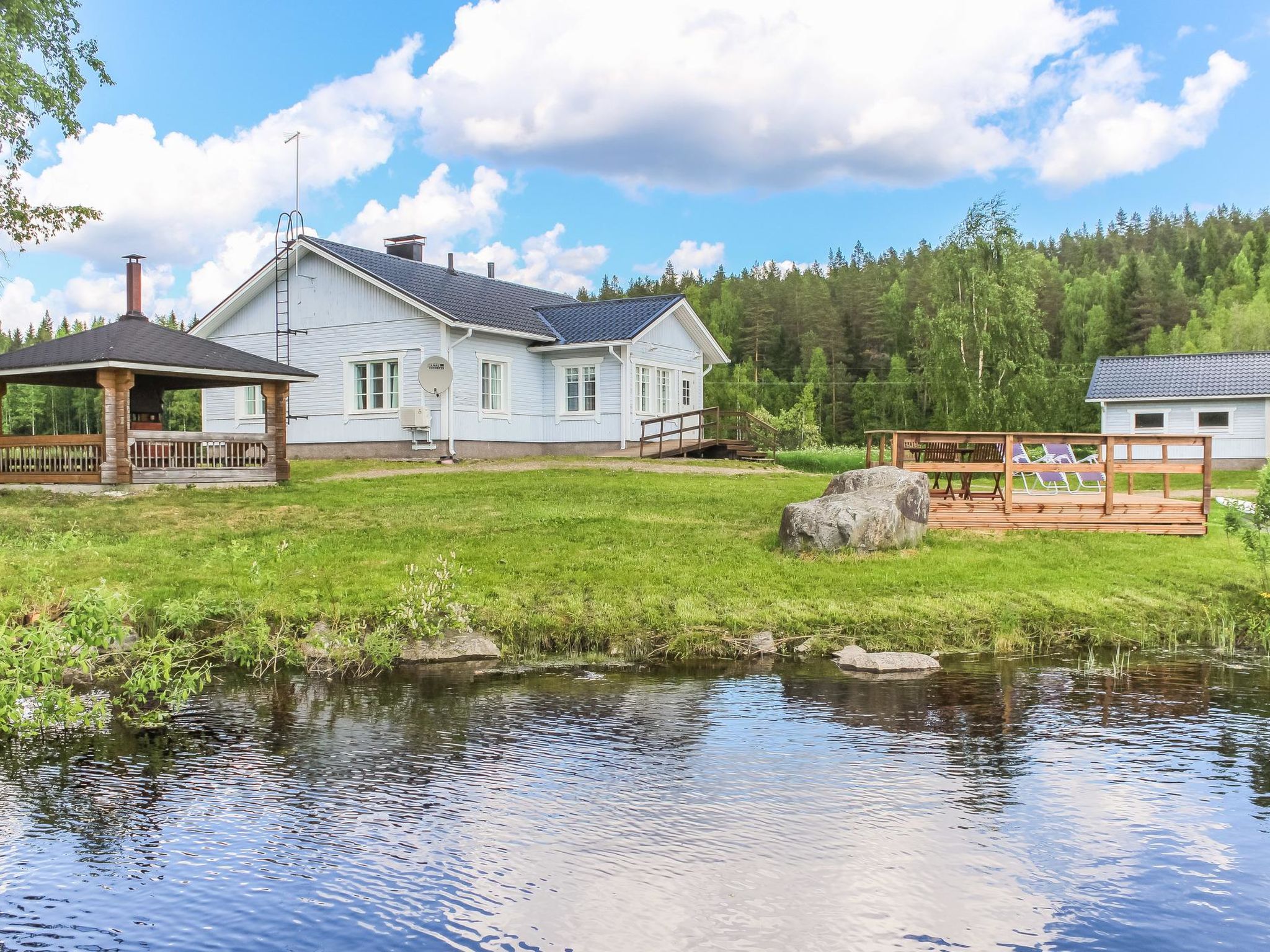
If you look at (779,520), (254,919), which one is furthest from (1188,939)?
(779,520)

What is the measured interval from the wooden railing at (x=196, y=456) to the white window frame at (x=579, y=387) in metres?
9.12

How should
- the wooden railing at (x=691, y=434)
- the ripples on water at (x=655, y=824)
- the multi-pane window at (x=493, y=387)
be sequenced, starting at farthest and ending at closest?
the wooden railing at (x=691, y=434) → the multi-pane window at (x=493, y=387) → the ripples on water at (x=655, y=824)

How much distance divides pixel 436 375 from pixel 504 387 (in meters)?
2.52

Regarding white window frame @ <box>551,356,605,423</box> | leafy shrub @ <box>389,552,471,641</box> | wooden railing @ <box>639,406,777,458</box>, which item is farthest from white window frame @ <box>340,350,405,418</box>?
leafy shrub @ <box>389,552,471,641</box>

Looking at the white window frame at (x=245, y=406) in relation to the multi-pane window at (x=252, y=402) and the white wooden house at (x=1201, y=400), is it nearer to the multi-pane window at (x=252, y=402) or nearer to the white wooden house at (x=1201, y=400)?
the multi-pane window at (x=252, y=402)

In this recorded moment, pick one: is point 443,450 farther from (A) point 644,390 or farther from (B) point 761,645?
(B) point 761,645

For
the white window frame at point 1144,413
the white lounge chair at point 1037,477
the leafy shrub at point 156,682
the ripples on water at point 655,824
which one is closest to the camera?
the ripples on water at point 655,824

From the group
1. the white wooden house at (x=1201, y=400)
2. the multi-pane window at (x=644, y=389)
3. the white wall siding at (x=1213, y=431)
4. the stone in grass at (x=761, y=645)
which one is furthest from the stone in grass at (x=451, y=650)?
the white wooden house at (x=1201, y=400)

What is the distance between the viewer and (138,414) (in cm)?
2188

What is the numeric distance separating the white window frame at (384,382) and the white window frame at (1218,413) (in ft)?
74.6

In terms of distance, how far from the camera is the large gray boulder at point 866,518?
12.9 m

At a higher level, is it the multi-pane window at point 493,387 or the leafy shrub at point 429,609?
the multi-pane window at point 493,387

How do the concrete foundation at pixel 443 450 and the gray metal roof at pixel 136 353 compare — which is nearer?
the gray metal roof at pixel 136 353


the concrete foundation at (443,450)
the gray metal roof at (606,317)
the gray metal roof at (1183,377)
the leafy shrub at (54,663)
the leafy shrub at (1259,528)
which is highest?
the gray metal roof at (606,317)
